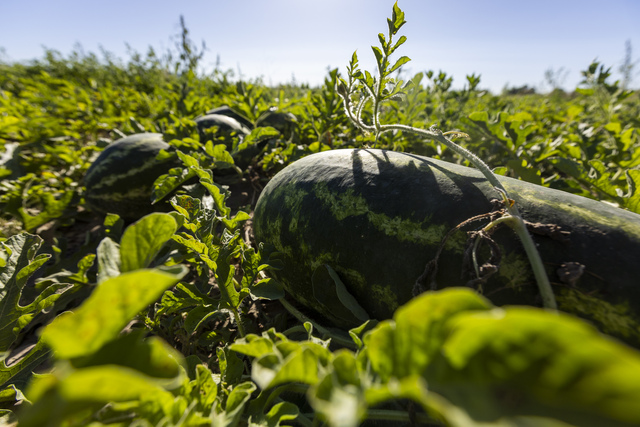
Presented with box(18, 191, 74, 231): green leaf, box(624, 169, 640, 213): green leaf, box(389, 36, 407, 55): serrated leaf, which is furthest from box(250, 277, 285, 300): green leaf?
box(18, 191, 74, 231): green leaf

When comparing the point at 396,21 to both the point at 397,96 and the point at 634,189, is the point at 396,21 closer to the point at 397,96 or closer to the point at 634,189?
the point at 397,96

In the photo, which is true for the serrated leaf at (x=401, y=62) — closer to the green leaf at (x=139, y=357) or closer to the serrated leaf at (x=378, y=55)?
the serrated leaf at (x=378, y=55)

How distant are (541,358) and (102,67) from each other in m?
10.3

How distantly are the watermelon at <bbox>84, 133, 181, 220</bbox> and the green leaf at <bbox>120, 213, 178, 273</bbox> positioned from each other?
1878 mm

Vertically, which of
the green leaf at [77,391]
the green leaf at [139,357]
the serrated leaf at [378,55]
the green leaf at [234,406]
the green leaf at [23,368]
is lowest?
the green leaf at [23,368]

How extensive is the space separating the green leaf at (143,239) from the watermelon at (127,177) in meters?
1.88

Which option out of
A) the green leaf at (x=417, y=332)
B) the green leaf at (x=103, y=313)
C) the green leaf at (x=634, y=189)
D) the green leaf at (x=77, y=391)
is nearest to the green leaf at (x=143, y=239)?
the green leaf at (x=103, y=313)

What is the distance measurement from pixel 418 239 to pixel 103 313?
2.70ft

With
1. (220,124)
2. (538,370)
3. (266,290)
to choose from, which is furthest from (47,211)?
(538,370)

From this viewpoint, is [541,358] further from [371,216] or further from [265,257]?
[265,257]

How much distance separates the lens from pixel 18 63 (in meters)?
9.87

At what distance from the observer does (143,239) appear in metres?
0.64

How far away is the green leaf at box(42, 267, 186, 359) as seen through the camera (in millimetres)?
453

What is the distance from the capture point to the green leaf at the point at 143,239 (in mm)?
629
